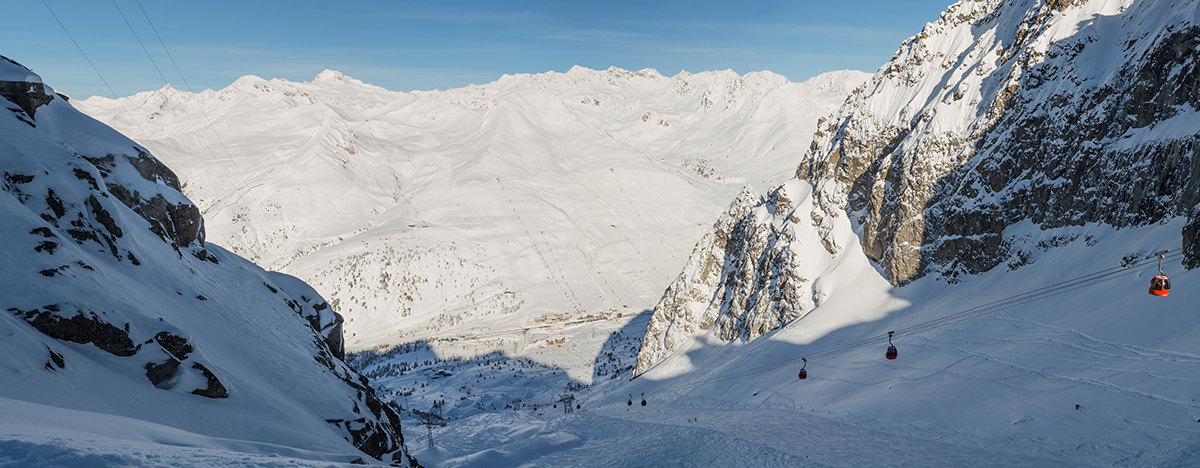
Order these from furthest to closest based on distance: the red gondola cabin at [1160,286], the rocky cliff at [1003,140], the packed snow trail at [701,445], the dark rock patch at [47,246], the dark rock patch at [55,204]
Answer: the rocky cliff at [1003,140]
the red gondola cabin at [1160,286]
the packed snow trail at [701,445]
the dark rock patch at [55,204]
the dark rock patch at [47,246]

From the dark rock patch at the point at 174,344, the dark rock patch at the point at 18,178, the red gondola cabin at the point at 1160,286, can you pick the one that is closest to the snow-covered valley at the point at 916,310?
the dark rock patch at the point at 18,178

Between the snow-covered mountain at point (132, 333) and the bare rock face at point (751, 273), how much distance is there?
4641 centimetres

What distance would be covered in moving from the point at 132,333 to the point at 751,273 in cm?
6259

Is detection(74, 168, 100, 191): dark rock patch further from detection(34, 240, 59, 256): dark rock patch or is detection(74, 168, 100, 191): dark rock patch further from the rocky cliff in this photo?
the rocky cliff

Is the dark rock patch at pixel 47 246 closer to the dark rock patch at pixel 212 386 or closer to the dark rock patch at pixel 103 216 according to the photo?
the dark rock patch at pixel 103 216

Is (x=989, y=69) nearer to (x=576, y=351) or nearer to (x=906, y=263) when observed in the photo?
(x=906, y=263)

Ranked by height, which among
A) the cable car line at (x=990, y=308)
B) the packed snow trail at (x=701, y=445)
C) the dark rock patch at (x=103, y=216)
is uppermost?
the dark rock patch at (x=103, y=216)

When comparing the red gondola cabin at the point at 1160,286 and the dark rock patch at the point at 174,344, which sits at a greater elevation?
the dark rock patch at the point at 174,344

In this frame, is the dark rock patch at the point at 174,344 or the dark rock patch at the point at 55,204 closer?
the dark rock patch at the point at 174,344

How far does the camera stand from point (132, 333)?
16.2 metres

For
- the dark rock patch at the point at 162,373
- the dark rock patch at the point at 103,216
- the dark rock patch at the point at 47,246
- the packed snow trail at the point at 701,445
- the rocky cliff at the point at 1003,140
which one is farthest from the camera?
the rocky cliff at the point at 1003,140

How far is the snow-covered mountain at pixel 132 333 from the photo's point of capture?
12.0 metres

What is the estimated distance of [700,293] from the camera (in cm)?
8000

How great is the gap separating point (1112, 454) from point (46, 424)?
2679cm
